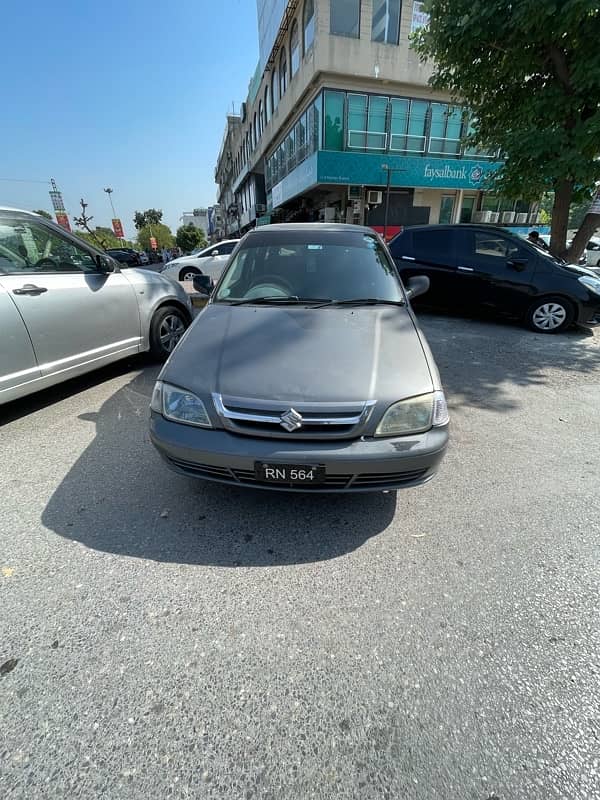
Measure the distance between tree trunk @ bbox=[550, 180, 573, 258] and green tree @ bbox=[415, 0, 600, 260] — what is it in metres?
0.02

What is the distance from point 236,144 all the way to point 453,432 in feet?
187

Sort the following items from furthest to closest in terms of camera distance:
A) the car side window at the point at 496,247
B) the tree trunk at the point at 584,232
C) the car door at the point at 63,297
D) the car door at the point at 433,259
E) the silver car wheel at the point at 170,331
→ the tree trunk at the point at 584,232 → the car door at the point at 433,259 → the car side window at the point at 496,247 → the silver car wheel at the point at 170,331 → the car door at the point at 63,297

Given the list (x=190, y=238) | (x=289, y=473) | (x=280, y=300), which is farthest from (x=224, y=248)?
(x=190, y=238)

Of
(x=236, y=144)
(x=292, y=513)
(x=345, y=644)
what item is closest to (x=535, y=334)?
(x=292, y=513)

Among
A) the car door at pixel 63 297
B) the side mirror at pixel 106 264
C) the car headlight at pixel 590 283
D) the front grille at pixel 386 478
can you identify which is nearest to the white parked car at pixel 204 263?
the side mirror at pixel 106 264

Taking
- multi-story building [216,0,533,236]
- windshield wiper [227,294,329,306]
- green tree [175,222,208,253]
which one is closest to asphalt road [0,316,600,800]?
windshield wiper [227,294,329,306]

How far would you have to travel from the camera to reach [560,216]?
7.63 meters

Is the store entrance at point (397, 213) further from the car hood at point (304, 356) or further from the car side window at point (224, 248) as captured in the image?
the car hood at point (304, 356)

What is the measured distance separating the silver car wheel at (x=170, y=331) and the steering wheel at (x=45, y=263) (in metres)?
1.30

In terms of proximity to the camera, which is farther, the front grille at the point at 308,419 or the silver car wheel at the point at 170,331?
the silver car wheel at the point at 170,331

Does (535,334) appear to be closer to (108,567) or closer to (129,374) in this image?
(129,374)

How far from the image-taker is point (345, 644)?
1.59 metres

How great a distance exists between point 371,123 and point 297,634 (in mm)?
22551

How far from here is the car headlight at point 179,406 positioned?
6.62 ft
